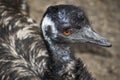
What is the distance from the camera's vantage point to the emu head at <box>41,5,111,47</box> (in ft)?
10.2

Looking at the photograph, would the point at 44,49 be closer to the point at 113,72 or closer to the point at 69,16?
the point at 69,16

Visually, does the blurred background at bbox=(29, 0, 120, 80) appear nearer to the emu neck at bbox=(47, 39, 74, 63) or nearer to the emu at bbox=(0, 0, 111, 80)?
the emu at bbox=(0, 0, 111, 80)

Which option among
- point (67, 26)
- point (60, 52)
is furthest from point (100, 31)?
point (67, 26)

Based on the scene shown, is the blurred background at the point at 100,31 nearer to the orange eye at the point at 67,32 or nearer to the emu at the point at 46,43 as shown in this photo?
the emu at the point at 46,43

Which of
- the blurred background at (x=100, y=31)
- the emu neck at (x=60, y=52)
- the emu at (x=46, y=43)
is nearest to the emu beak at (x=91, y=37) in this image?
the emu at (x=46, y=43)

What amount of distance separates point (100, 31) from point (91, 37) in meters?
1.84

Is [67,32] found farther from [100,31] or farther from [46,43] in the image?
[100,31]

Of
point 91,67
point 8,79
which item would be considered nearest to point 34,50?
point 8,79

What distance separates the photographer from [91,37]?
124 inches

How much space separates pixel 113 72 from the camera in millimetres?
4629

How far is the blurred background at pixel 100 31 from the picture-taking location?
4.64 meters

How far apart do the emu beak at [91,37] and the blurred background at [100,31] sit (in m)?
1.30

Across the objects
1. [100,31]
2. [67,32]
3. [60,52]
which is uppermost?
[67,32]

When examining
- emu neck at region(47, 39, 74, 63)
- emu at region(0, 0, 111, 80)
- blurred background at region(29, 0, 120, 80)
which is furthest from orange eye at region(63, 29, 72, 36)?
blurred background at region(29, 0, 120, 80)
